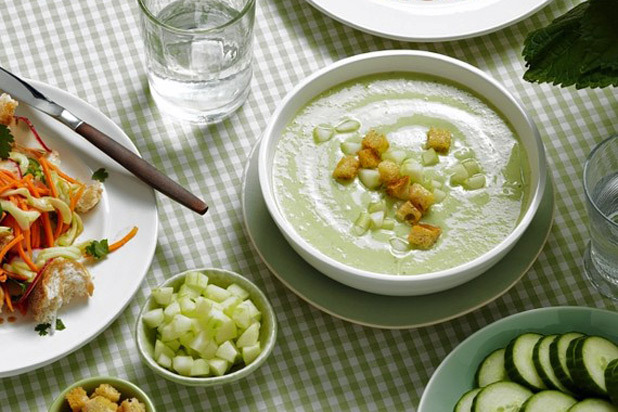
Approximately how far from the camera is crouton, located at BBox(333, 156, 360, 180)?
254 centimetres

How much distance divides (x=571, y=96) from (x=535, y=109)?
0.10 metres

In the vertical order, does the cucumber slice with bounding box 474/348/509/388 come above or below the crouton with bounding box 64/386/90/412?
above

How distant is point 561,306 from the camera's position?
2.52m

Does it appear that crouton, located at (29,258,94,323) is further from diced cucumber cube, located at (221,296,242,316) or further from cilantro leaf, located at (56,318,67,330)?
diced cucumber cube, located at (221,296,242,316)

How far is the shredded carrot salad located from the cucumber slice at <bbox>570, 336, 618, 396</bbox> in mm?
968

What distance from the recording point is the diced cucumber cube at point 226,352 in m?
2.42

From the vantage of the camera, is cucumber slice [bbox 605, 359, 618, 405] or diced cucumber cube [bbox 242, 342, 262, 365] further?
diced cucumber cube [bbox 242, 342, 262, 365]

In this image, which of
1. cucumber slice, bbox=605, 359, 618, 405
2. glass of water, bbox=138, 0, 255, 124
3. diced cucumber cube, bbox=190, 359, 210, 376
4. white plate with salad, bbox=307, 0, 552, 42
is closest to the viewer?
cucumber slice, bbox=605, 359, 618, 405

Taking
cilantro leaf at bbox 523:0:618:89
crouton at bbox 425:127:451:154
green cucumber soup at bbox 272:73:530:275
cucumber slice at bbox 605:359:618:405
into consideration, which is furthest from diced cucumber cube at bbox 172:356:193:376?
cilantro leaf at bbox 523:0:618:89

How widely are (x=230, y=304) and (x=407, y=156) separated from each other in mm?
504

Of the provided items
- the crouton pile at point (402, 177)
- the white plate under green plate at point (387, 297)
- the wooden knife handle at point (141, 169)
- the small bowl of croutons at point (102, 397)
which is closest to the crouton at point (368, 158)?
the crouton pile at point (402, 177)

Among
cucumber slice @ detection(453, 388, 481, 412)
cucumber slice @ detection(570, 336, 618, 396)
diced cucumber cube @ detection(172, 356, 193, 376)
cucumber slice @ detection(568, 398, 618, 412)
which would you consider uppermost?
cucumber slice @ detection(570, 336, 618, 396)

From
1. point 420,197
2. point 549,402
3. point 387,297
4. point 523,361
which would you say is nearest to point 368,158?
point 420,197

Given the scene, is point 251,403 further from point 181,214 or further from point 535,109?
point 535,109
